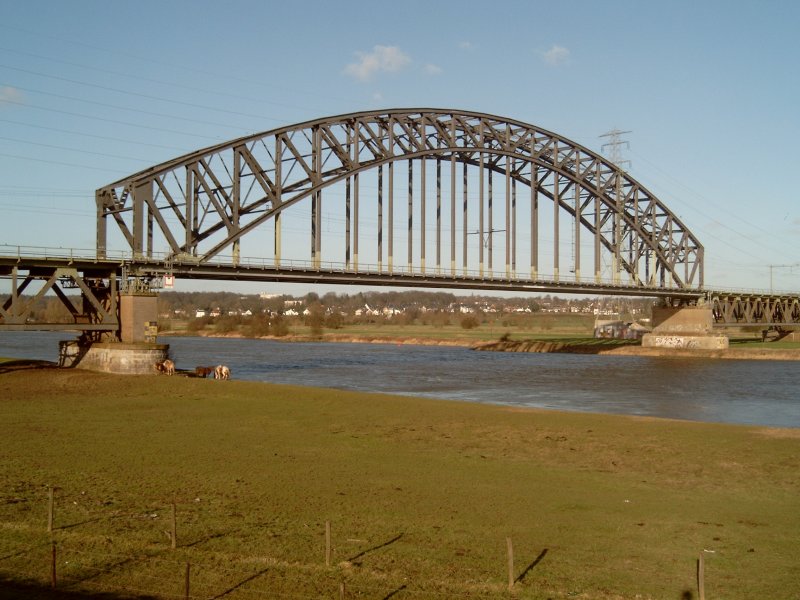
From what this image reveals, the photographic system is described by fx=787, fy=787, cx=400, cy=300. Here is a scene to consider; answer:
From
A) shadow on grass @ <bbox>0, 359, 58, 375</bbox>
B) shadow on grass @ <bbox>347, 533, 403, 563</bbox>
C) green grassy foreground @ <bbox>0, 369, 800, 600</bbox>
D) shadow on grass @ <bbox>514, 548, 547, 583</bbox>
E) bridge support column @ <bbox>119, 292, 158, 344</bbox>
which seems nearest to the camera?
green grassy foreground @ <bbox>0, 369, 800, 600</bbox>

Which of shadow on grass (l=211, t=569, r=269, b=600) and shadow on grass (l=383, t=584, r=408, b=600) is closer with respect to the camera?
shadow on grass (l=211, t=569, r=269, b=600)

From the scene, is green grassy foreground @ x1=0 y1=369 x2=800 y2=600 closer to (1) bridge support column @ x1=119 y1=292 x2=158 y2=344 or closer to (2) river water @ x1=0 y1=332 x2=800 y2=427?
(2) river water @ x1=0 y1=332 x2=800 y2=427

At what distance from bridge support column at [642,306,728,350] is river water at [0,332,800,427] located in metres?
14.3

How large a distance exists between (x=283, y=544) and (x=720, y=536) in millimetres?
8793

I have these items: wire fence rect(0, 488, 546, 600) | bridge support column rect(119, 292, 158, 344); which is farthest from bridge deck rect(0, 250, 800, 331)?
wire fence rect(0, 488, 546, 600)

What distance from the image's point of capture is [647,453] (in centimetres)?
2581

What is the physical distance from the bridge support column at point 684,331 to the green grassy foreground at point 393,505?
269 ft

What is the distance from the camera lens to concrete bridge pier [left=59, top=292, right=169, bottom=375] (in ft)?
151

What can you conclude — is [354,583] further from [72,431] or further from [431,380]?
[431,380]

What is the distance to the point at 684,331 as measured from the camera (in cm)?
11344

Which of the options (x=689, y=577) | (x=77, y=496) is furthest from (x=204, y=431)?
(x=689, y=577)

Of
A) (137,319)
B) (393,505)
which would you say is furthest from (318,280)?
(393,505)

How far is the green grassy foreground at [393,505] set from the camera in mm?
12883

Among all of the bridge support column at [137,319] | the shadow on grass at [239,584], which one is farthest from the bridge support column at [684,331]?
the shadow on grass at [239,584]
